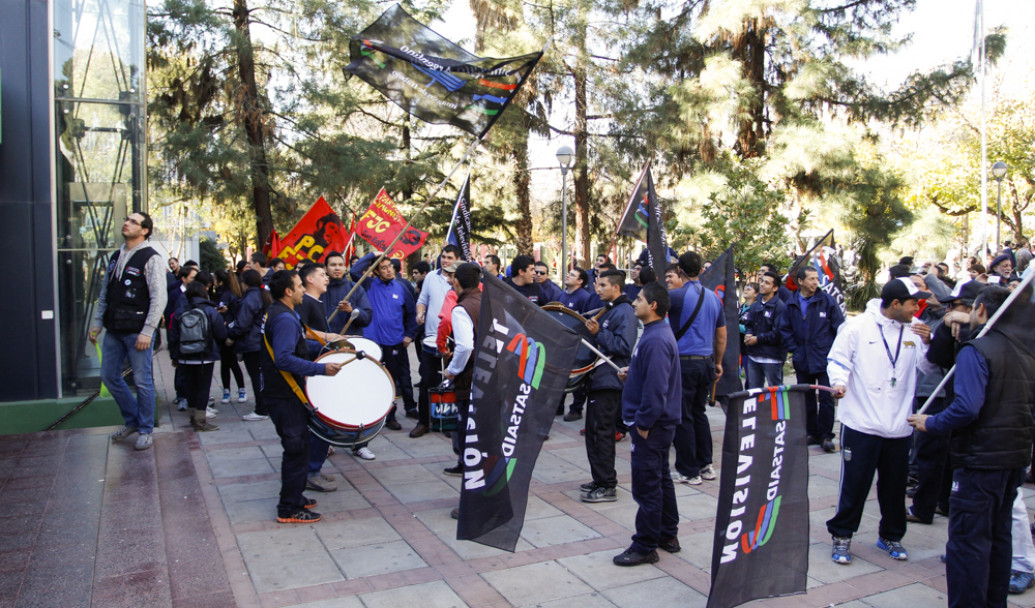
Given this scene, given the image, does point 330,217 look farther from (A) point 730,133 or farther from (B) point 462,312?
(A) point 730,133

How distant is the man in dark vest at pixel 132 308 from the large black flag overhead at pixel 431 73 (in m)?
2.58

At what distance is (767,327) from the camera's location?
8.18m

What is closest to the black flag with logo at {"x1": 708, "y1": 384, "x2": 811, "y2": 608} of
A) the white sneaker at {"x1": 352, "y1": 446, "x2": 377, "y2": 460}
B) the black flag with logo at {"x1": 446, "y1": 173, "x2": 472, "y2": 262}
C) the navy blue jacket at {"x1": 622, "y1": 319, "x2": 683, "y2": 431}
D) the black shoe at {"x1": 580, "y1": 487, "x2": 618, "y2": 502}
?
the navy blue jacket at {"x1": 622, "y1": 319, "x2": 683, "y2": 431}

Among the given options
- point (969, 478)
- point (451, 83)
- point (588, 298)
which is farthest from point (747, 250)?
point (969, 478)

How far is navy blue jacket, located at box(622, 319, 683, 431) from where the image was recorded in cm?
480

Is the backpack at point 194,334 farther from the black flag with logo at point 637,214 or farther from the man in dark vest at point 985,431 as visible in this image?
the man in dark vest at point 985,431

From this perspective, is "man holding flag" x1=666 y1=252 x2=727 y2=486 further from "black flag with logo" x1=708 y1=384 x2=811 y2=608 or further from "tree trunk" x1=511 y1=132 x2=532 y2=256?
"tree trunk" x1=511 y1=132 x2=532 y2=256

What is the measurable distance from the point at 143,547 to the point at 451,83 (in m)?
4.96

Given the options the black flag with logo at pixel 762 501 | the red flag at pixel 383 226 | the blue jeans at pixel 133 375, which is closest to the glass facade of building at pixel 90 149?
the blue jeans at pixel 133 375

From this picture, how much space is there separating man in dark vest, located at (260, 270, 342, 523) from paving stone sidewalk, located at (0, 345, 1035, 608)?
22cm

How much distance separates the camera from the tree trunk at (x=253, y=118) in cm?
1786

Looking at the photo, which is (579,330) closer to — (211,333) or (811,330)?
(811,330)

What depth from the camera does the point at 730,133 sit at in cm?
2088

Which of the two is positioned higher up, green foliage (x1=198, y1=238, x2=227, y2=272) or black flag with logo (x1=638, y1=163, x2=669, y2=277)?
black flag with logo (x1=638, y1=163, x2=669, y2=277)
